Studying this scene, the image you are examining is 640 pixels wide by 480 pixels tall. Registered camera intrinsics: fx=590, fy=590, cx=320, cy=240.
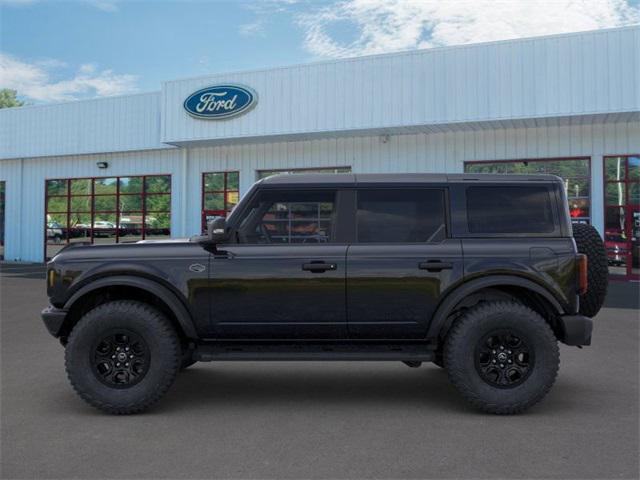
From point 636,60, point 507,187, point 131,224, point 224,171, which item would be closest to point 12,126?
point 131,224

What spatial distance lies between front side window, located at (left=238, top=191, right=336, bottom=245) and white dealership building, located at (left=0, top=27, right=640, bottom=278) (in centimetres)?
1210

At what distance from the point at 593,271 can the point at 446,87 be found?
12.1m

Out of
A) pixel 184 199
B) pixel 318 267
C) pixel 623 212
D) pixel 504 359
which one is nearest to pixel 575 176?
pixel 623 212

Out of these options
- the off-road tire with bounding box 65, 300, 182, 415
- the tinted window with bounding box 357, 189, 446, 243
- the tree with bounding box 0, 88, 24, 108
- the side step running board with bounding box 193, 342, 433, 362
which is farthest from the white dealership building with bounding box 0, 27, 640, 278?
the tree with bounding box 0, 88, 24, 108

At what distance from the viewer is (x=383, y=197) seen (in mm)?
5016

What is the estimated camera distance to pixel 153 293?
4809mm

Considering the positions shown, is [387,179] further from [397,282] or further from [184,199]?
[184,199]

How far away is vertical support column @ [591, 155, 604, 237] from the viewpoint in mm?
16422

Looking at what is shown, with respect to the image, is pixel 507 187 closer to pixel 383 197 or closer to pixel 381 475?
pixel 383 197

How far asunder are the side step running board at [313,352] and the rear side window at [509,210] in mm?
1141

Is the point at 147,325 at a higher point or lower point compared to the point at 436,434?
higher

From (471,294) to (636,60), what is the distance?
12.7m

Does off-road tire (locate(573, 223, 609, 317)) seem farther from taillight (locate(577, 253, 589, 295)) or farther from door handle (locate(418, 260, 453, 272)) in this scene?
door handle (locate(418, 260, 453, 272))

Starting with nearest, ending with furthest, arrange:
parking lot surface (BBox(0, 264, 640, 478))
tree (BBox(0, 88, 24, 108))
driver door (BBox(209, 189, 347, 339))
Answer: parking lot surface (BBox(0, 264, 640, 478)) → driver door (BBox(209, 189, 347, 339)) → tree (BBox(0, 88, 24, 108))
